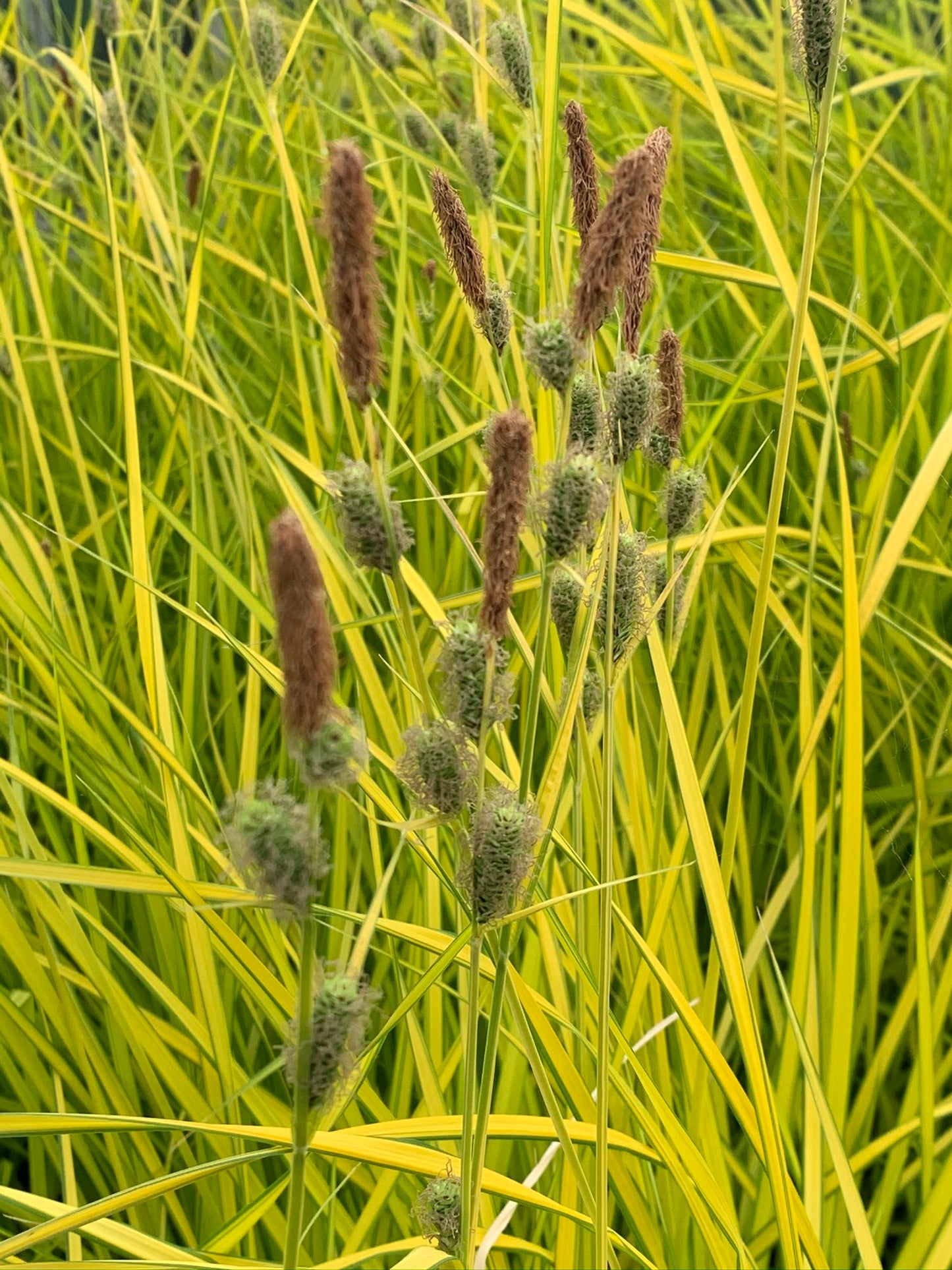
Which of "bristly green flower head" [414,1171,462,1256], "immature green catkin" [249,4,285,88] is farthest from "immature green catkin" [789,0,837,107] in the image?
"immature green catkin" [249,4,285,88]

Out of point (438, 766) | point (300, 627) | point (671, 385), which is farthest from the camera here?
point (671, 385)

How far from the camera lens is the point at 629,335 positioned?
22.7 inches

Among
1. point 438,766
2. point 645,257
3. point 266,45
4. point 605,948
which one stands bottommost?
point 605,948

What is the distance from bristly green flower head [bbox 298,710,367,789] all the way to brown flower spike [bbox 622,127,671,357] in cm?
27

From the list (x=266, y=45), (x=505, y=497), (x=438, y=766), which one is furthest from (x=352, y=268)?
(x=266, y=45)

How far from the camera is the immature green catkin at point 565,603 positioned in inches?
25.0

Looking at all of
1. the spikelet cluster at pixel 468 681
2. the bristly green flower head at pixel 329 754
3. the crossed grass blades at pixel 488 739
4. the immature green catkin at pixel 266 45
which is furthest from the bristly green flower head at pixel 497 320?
the immature green catkin at pixel 266 45

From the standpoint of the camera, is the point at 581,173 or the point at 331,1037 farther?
the point at 581,173

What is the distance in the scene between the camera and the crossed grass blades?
0.50 meters

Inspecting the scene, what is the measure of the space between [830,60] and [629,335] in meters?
0.19

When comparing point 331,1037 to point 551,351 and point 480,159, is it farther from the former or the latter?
point 480,159

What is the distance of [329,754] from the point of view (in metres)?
0.38

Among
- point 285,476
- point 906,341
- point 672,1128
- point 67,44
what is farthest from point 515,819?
point 67,44

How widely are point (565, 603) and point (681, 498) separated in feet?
0.49
